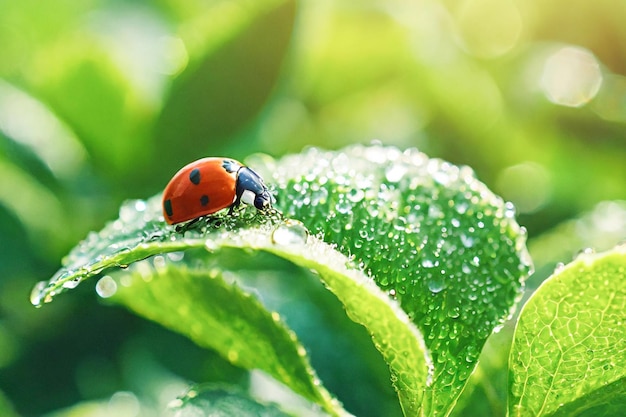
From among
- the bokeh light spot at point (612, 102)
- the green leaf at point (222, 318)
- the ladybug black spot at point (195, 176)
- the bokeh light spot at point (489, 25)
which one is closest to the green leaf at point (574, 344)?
the green leaf at point (222, 318)

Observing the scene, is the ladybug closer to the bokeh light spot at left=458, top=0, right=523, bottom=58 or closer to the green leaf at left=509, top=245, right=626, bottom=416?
the green leaf at left=509, top=245, right=626, bottom=416

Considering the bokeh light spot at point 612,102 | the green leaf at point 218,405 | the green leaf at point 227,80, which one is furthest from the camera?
the bokeh light spot at point 612,102

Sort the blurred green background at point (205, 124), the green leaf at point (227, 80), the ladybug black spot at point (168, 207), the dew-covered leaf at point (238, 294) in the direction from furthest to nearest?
the green leaf at point (227, 80), the blurred green background at point (205, 124), the ladybug black spot at point (168, 207), the dew-covered leaf at point (238, 294)

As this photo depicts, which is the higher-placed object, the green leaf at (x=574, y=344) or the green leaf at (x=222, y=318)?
the green leaf at (x=222, y=318)

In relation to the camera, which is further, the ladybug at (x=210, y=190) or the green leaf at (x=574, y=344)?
the ladybug at (x=210, y=190)

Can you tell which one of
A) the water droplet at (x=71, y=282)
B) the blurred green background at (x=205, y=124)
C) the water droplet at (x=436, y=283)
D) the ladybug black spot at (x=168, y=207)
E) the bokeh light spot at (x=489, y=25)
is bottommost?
the water droplet at (x=436, y=283)

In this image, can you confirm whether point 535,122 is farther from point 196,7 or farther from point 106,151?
point 106,151

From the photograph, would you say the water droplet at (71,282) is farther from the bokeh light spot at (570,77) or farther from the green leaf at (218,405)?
the bokeh light spot at (570,77)

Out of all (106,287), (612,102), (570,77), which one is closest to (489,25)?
(570,77)
